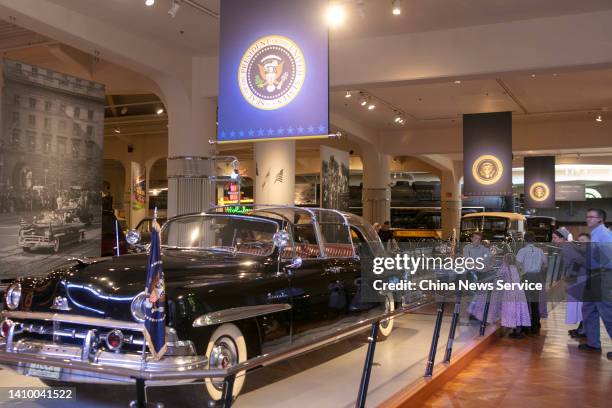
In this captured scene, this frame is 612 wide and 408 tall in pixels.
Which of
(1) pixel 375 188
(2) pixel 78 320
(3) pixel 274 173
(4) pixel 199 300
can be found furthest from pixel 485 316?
(1) pixel 375 188

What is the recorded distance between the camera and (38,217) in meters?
8.76

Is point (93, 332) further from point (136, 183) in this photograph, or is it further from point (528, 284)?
point (136, 183)

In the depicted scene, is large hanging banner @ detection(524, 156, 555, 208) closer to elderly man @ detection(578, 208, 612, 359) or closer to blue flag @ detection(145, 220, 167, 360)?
elderly man @ detection(578, 208, 612, 359)

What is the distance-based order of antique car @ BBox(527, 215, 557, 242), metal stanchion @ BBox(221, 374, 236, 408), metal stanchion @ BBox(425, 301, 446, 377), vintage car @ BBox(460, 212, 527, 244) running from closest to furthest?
metal stanchion @ BBox(221, 374, 236, 408) → metal stanchion @ BBox(425, 301, 446, 377) → vintage car @ BBox(460, 212, 527, 244) → antique car @ BBox(527, 215, 557, 242)

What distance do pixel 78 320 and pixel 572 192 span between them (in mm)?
31582

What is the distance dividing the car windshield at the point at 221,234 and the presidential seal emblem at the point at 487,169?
914 centimetres

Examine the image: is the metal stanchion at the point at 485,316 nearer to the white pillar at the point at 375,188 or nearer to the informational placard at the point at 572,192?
the white pillar at the point at 375,188

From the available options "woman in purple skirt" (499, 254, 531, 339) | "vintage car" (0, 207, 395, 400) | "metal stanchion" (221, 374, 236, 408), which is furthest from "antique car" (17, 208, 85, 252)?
"metal stanchion" (221, 374, 236, 408)

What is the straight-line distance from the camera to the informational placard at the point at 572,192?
103 feet

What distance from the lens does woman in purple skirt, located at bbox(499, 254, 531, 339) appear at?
760 cm

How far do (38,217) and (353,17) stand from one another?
5558 millimetres

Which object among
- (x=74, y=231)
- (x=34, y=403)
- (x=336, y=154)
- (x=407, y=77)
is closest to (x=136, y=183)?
(x=336, y=154)

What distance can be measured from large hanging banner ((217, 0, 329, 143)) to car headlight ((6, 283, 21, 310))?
11.4 feet

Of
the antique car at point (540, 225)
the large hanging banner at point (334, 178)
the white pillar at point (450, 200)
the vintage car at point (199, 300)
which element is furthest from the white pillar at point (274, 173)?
the antique car at point (540, 225)
